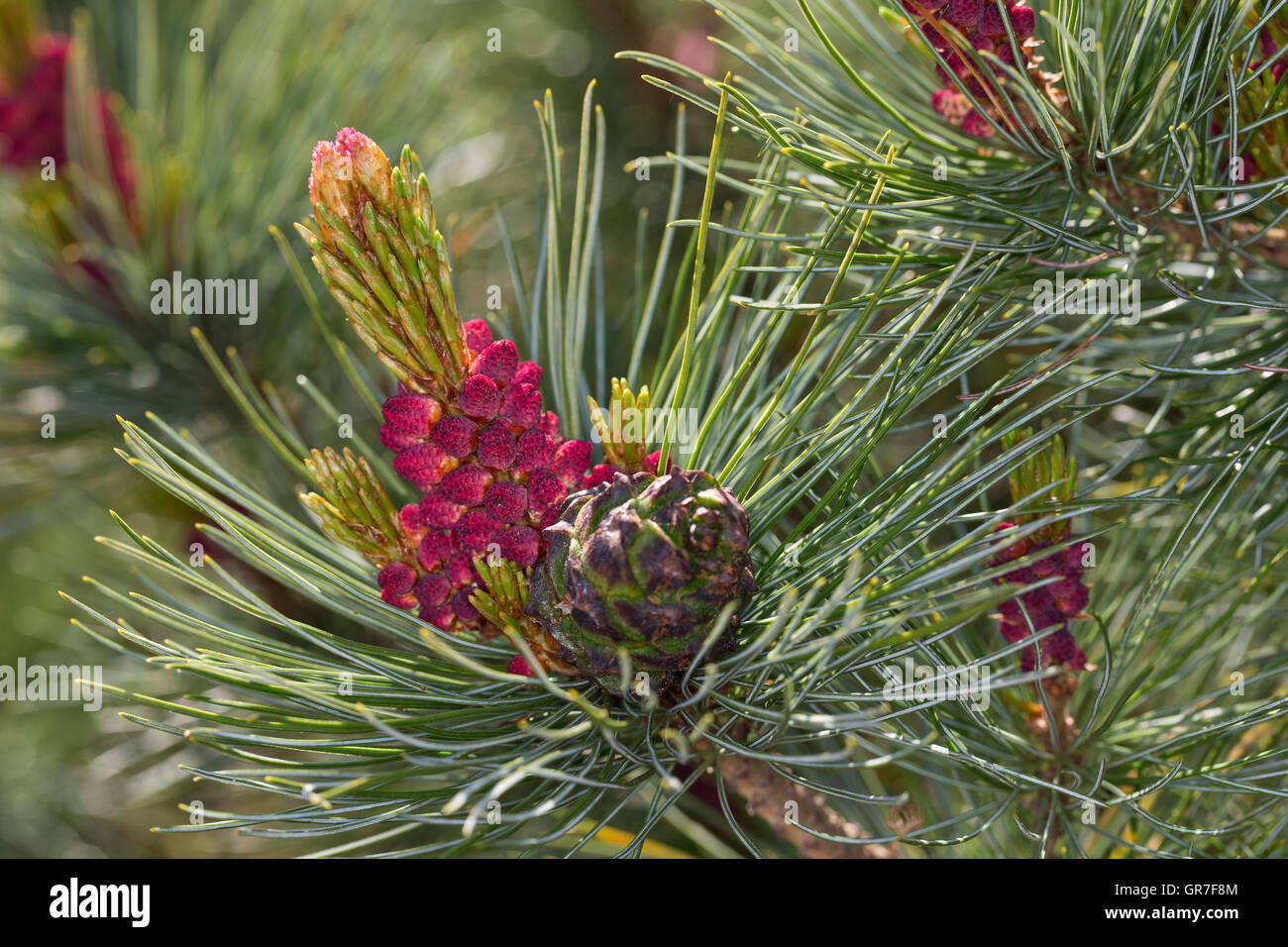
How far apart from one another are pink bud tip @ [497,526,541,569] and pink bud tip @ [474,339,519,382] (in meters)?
0.08

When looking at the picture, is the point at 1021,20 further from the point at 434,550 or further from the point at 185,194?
the point at 185,194

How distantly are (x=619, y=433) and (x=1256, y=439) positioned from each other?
0.34 m

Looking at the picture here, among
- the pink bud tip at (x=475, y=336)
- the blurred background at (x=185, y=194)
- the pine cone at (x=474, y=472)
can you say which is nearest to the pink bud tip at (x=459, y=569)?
the pine cone at (x=474, y=472)

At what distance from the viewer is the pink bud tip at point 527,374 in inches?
19.9

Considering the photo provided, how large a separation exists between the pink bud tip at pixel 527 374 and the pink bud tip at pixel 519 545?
0.08m

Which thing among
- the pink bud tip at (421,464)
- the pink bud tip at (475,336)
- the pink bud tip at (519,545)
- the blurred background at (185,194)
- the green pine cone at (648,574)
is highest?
the blurred background at (185,194)

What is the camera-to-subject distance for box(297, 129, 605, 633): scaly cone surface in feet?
1.48

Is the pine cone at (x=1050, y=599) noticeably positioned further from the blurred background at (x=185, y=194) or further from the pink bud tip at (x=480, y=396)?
the blurred background at (x=185, y=194)

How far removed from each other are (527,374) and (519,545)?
0.09 meters

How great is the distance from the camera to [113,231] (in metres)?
0.88

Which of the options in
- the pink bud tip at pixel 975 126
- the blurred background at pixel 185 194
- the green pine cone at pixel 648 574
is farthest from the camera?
the blurred background at pixel 185 194

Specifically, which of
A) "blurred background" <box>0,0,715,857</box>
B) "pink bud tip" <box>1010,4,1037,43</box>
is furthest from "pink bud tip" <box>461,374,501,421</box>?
"pink bud tip" <box>1010,4,1037,43</box>

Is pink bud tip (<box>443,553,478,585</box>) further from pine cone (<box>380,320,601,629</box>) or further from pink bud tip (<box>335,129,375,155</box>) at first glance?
pink bud tip (<box>335,129,375,155</box>)
